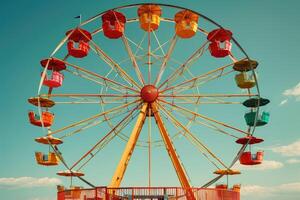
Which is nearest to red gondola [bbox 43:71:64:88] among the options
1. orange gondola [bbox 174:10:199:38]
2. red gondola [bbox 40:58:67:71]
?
red gondola [bbox 40:58:67:71]

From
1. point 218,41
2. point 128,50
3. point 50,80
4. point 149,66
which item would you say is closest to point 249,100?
point 218,41

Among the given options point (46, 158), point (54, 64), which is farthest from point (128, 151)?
point (54, 64)

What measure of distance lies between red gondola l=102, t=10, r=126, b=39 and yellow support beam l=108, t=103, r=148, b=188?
436 cm

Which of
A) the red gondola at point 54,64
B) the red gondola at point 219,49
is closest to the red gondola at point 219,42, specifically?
the red gondola at point 219,49

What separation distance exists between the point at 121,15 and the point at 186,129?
733 cm

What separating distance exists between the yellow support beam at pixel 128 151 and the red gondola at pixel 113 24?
436 cm

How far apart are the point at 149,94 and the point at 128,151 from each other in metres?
3.49

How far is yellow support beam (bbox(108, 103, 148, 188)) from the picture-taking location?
19375 millimetres

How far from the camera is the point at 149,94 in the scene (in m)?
22.0

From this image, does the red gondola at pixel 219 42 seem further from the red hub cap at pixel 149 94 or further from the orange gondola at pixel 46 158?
the orange gondola at pixel 46 158

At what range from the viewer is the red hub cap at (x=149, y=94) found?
2200cm

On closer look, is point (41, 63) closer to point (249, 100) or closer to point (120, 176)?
point (120, 176)

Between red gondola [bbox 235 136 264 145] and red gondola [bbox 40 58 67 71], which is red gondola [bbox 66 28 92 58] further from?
red gondola [bbox 235 136 264 145]

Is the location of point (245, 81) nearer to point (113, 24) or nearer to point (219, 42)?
point (219, 42)
